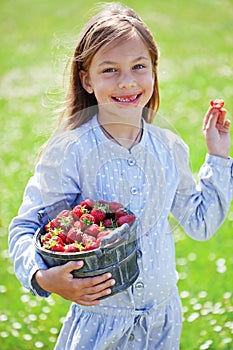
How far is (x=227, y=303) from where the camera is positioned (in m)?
3.65

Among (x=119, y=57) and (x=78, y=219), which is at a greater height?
(x=119, y=57)

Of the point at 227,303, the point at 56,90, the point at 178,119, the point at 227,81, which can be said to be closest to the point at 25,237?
the point at 56,90

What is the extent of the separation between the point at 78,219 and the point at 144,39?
745 mm

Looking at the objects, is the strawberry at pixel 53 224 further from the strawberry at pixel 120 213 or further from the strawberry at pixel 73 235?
the strawberry at pixel 120 213

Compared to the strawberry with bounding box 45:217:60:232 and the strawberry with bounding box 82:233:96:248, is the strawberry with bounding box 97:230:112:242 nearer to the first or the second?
the strawberry with bounding box 82:233:96:248

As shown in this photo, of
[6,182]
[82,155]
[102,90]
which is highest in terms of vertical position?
[102,90]

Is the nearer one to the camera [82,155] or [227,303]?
[82,155]

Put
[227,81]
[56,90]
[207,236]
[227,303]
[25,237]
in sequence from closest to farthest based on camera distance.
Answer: [25,237], [207,236], [56,90], [227,303], [227,81]

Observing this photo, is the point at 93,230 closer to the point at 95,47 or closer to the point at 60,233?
the point at 60,233

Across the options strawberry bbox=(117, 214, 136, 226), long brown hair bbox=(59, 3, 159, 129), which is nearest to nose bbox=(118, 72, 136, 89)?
long brown hair bbox=(59, 3, 159, 129)

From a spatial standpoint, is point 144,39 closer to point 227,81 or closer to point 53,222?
point 53,222

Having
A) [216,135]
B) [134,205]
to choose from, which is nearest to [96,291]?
[134,205]

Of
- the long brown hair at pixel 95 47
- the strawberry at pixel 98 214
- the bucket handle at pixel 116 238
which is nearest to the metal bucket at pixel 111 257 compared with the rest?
the bucket handle at pixel 116 238

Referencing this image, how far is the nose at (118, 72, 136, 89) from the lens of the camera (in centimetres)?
217
